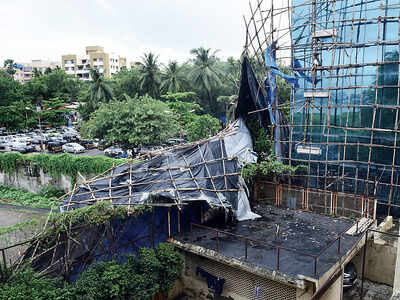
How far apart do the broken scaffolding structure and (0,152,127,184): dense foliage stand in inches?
369

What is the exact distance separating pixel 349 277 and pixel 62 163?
53.7 ft

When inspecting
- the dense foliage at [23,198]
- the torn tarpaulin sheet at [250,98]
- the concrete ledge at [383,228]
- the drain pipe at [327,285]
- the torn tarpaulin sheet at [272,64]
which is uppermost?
the torn tarpaulin sheet at [272,64]

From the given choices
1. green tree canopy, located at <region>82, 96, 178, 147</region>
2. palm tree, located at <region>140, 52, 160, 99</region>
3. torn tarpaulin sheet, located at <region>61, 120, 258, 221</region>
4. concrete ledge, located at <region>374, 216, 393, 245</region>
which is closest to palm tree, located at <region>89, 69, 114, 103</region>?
palm tree, located at <region>140, 52, 160, 99</region>

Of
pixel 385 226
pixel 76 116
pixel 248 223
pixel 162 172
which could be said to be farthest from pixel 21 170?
pixel 76 116

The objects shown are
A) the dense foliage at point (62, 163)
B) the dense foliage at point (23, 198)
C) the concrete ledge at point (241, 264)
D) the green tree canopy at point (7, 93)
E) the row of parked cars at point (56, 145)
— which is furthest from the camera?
the green tree canopy at point (7, 93)

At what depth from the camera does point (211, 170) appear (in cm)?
1186

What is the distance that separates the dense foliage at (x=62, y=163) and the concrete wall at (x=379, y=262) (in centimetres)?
1209

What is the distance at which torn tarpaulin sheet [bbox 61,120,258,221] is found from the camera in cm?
A: 1010

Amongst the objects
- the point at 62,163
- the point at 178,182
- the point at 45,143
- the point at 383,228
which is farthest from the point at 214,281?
the point at 45,143

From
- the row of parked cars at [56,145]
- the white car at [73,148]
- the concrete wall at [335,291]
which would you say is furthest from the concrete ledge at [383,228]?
the white car at [73,148]

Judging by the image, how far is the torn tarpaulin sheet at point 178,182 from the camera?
1010cm

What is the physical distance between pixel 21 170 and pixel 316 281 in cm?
2009

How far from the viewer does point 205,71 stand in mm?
39062

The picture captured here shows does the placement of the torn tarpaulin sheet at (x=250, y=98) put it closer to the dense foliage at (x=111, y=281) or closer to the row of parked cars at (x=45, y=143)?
the dense foliage at (x=111, y=281)
